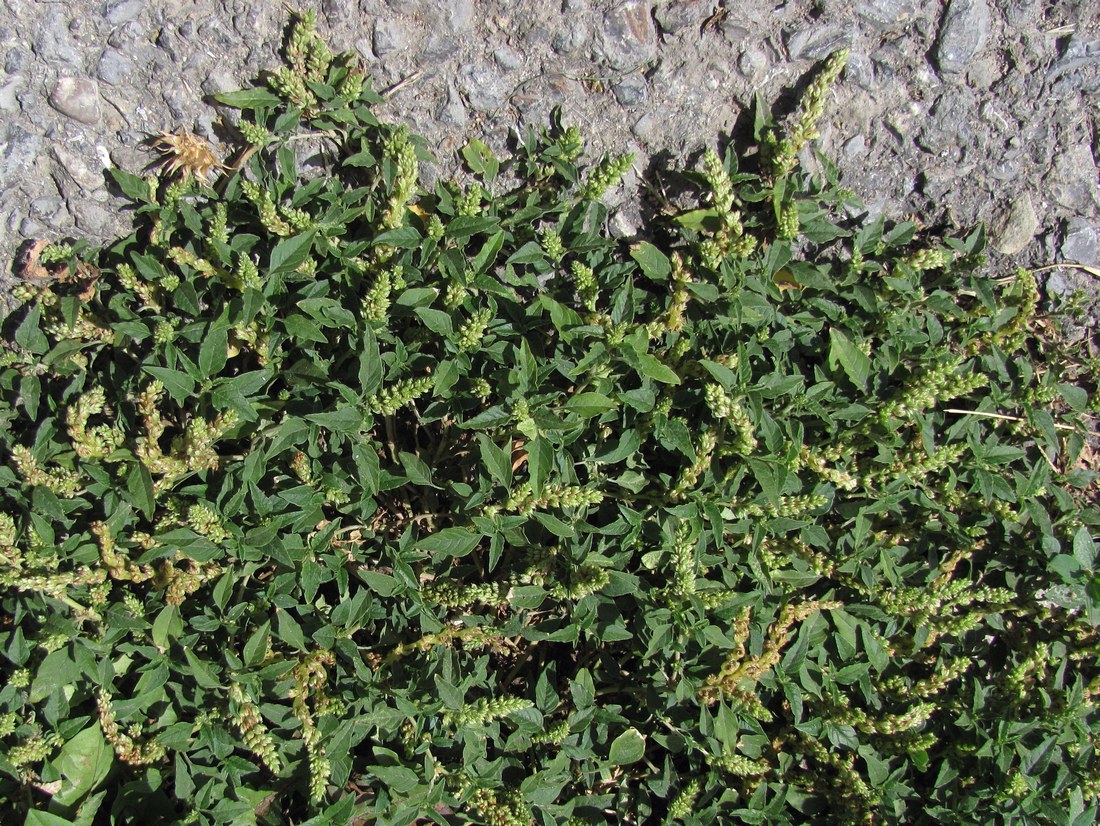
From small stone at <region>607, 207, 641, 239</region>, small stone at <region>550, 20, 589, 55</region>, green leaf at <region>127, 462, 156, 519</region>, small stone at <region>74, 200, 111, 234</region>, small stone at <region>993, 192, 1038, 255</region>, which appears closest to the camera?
green leaf at <region>127, 462, 156, 519</region>

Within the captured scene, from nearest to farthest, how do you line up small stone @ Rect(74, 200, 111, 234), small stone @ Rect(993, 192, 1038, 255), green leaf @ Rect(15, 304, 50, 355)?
green leaf @ Rect(15, 304, 50, 355)
small stone @ Rect(74, 200, 111, 234)
small stone @ Rect(993, 192, 1038, 255)

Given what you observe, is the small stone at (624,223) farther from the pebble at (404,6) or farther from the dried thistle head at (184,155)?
the dried thistle head at (184,155)

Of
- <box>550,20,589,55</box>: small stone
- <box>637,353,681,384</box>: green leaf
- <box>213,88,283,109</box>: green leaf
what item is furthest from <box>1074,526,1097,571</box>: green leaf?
<box>213,88,283,109</box>: green leaf

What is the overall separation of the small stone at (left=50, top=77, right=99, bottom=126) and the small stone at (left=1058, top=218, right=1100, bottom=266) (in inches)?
161

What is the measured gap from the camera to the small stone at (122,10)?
3.32 m

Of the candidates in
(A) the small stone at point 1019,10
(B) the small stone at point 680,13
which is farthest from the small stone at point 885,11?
(B) the small stone at point 680,13

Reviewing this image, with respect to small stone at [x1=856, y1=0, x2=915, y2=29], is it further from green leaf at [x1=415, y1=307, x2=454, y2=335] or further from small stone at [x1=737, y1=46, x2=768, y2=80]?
green leaf at [x1=415, y1=307, x2=454, y2=335]

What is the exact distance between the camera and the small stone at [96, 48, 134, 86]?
3.36 m

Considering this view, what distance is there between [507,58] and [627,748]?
2773 mm

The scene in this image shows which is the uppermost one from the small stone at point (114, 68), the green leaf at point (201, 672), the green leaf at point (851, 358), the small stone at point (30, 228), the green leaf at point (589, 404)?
the small stone at point (114, 68)

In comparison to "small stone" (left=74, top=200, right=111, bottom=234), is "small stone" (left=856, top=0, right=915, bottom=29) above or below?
above

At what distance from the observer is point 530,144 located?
3516 mm

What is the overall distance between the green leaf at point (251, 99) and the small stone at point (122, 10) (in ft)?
1.41

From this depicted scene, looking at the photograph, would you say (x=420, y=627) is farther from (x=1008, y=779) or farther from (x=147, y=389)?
(x=1008, y=779)
